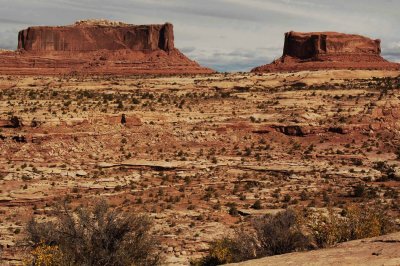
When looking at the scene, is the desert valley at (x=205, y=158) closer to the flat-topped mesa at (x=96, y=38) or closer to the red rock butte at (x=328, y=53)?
the red rock butte at (x=328, y=53)

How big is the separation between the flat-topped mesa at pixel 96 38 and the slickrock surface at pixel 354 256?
7898 centimetres

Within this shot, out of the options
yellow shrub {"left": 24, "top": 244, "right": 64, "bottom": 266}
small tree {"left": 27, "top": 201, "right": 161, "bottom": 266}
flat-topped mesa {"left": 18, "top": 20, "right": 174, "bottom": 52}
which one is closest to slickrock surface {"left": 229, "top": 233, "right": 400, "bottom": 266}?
small tree {"left": 27, "top": 201, "right": 161, "bottom": 266}

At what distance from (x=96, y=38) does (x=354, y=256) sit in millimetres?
84719

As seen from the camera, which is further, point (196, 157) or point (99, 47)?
point (99, 47)

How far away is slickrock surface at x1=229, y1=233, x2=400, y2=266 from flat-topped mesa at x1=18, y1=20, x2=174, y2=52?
259ft

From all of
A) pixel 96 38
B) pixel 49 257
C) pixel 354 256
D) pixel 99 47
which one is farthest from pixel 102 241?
pixel 96 38

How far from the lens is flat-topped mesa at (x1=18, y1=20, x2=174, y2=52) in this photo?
8544 centimetres

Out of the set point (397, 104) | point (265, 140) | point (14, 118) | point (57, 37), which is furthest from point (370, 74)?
point (57, 37)

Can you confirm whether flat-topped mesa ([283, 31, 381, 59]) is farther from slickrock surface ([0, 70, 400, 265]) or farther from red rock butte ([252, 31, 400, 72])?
slickrock surface ([0, 70, 400, 265])

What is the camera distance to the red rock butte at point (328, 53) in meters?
67.1

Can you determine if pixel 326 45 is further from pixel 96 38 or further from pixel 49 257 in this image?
pixel 49 257

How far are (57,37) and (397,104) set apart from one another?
66696mm

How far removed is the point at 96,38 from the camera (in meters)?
87.4

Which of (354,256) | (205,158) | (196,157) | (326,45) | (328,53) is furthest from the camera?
(326,45)
